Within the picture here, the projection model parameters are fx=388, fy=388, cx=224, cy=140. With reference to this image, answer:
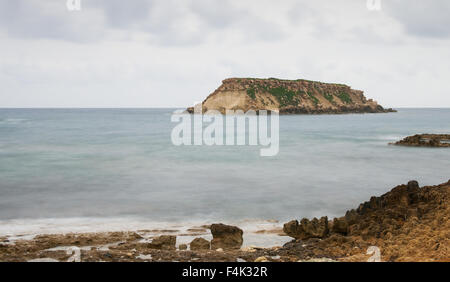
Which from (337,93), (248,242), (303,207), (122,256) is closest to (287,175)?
(303,207)

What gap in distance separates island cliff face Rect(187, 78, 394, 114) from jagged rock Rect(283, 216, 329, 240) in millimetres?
95703

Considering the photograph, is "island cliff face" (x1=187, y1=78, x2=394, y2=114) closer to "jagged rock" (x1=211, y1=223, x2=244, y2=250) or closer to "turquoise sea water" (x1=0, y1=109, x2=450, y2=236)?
"turquoise sea water" (x1=0, y1=109, x2=450, y2=236)

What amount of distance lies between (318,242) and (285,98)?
111 m

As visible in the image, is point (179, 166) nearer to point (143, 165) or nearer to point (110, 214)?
point (143, 165)

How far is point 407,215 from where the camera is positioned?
27.0ft

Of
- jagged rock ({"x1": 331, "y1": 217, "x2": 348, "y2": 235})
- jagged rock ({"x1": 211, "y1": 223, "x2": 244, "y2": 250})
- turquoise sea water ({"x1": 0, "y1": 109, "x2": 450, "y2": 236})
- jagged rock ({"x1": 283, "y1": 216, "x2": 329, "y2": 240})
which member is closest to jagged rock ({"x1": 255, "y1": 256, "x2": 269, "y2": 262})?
jagged rock ({"x1": 211, "y1": 223, "x2": 244, "y2": 250})

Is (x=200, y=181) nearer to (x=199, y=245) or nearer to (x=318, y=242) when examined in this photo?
(x=199, y=245)

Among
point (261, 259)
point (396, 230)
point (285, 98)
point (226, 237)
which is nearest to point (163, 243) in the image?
point (226, 237)

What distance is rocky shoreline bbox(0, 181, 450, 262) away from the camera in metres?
6.61

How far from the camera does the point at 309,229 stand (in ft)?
28.2

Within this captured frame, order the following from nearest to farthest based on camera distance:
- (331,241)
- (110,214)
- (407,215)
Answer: (331,241) < (407,215) < (110,214)
